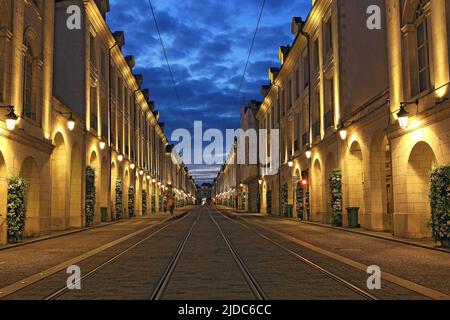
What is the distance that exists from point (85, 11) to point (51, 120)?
1095cm

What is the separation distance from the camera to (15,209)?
704 inches

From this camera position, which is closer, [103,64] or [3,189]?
[3,189]

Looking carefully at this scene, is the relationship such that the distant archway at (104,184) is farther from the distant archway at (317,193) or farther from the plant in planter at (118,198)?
the distant archway at (317,193)

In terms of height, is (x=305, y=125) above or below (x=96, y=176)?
above

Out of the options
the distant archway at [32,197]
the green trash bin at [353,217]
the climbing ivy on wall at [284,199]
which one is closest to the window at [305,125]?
the climbing ivy on wall at [284,199]

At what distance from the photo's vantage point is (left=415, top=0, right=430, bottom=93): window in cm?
1802

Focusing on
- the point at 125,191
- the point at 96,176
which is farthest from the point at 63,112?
the point at 125,191

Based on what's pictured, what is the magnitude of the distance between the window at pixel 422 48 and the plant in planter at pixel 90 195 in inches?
749

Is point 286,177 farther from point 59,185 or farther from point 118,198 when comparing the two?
point 59,185

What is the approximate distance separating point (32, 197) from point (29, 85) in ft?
15.0

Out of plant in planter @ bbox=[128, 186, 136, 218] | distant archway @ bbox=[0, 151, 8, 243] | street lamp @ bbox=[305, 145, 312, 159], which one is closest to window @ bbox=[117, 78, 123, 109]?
plant in planter @ bbox=[128, 186, 136, 218]

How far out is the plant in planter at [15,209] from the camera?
1766cm

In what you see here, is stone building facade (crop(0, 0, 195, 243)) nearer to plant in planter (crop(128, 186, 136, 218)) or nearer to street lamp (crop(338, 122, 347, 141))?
plant in planter (crop(128, 186, 136, 218))
